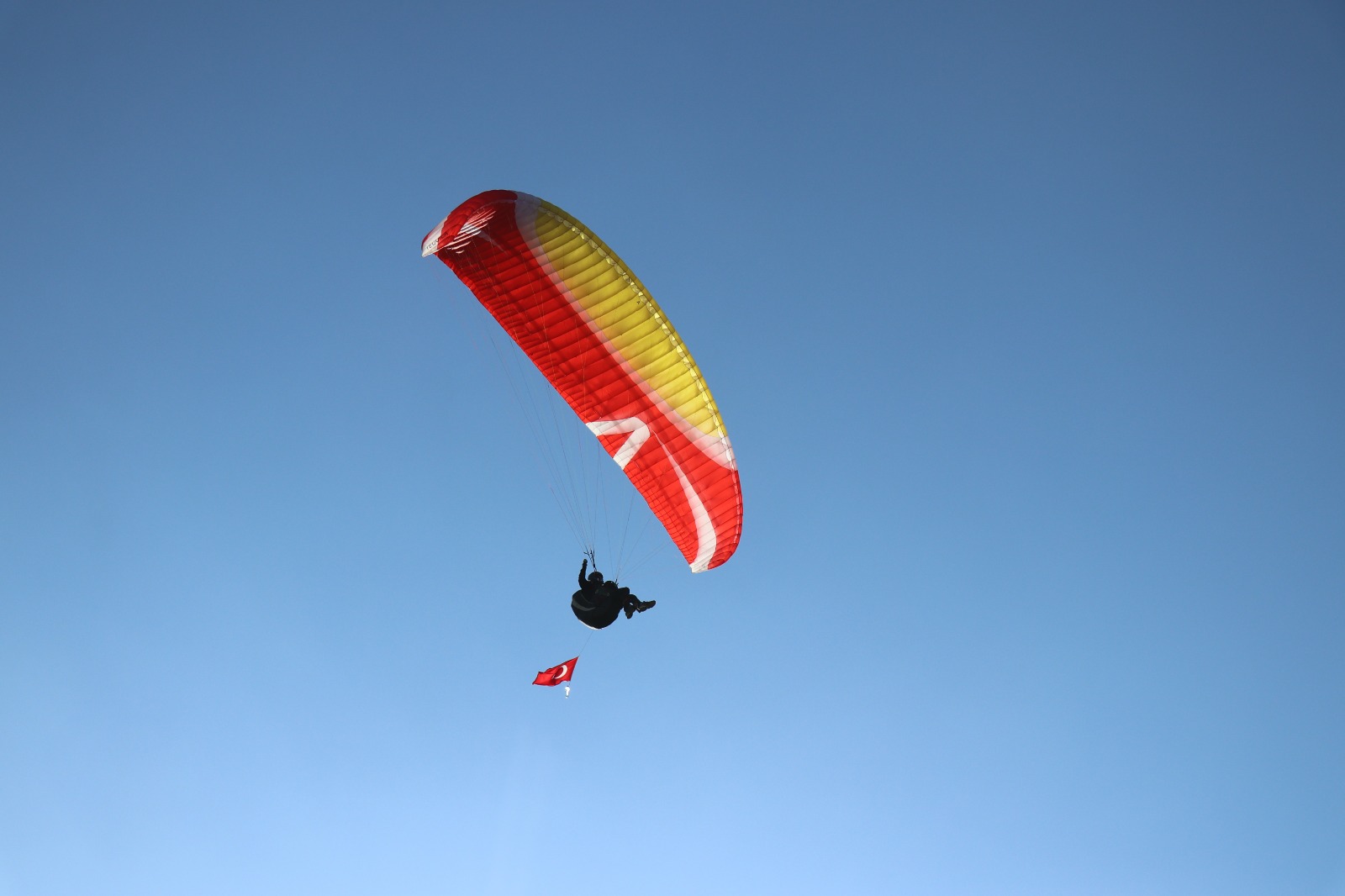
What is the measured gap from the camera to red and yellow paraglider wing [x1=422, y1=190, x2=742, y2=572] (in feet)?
49.0

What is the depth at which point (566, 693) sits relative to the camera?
51.2ft

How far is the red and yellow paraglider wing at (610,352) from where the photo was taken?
1493 cm

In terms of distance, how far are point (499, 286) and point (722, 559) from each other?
579 cm

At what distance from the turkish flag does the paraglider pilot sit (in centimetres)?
91

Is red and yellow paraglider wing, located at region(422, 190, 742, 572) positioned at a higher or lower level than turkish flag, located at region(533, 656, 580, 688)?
higher

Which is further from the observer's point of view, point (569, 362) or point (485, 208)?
point (569, 362)

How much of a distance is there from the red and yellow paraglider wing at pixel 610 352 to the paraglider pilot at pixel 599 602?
60.4 inches

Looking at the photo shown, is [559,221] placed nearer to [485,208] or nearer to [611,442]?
[485,208]

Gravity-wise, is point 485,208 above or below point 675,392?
above

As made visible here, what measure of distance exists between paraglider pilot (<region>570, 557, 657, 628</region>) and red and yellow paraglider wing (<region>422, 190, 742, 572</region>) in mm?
1534

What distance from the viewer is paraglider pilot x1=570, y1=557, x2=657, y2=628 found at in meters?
15.3

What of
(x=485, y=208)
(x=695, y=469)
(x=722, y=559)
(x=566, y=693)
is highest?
(x=485, y=208)

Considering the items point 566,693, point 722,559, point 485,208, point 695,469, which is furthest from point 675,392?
point 566,693

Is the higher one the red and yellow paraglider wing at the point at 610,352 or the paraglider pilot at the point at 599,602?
the red and yellow paraglider wing at the point at 610,352
